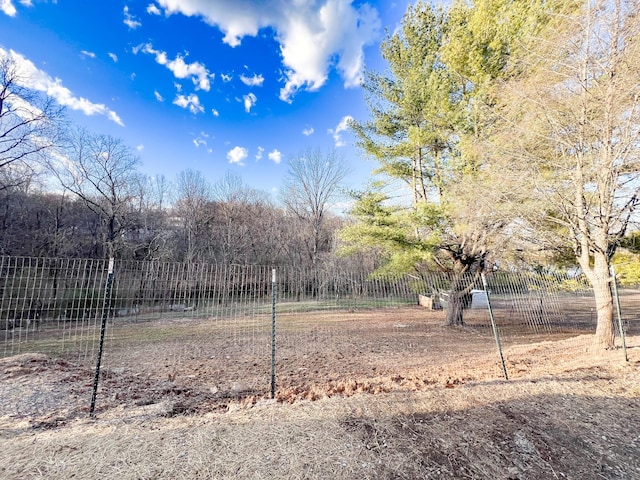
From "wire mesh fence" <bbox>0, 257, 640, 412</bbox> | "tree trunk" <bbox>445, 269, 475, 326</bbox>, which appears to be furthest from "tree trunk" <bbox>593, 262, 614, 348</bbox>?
"tree trunk" <bbox>445, 269, 475, 326</bbox>

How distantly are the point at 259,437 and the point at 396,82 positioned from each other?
33.9ft

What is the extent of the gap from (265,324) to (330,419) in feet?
24.7

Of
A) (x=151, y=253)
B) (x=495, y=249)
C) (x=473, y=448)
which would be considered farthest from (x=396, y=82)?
(x=151, y=253)

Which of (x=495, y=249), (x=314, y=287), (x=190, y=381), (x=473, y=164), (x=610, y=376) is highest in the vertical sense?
(x=473, y=164)

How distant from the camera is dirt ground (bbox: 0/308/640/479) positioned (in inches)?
83.9

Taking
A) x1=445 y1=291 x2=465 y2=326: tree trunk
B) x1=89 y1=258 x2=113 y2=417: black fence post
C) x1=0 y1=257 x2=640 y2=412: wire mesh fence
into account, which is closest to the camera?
x1=89 y1=258 x2=113 y2=417: black fence post

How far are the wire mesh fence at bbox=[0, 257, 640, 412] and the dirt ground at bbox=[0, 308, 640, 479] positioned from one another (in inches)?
5.3

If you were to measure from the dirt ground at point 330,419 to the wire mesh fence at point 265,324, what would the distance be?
13 centimetres

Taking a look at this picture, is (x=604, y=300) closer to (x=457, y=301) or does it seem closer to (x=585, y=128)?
(x=585, y=128)

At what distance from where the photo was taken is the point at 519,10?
6.43 metres

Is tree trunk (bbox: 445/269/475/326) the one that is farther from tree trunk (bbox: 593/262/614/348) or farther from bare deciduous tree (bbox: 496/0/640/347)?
tree trunk (bbox: 593/262/614/348)

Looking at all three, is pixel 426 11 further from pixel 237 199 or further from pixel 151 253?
pixel 237 199

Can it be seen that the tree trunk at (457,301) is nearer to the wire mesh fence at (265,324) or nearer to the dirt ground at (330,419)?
the wire mesh fence at (265,324)

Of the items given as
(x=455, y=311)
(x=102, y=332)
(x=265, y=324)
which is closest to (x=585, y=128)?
(x=455, y=311)
